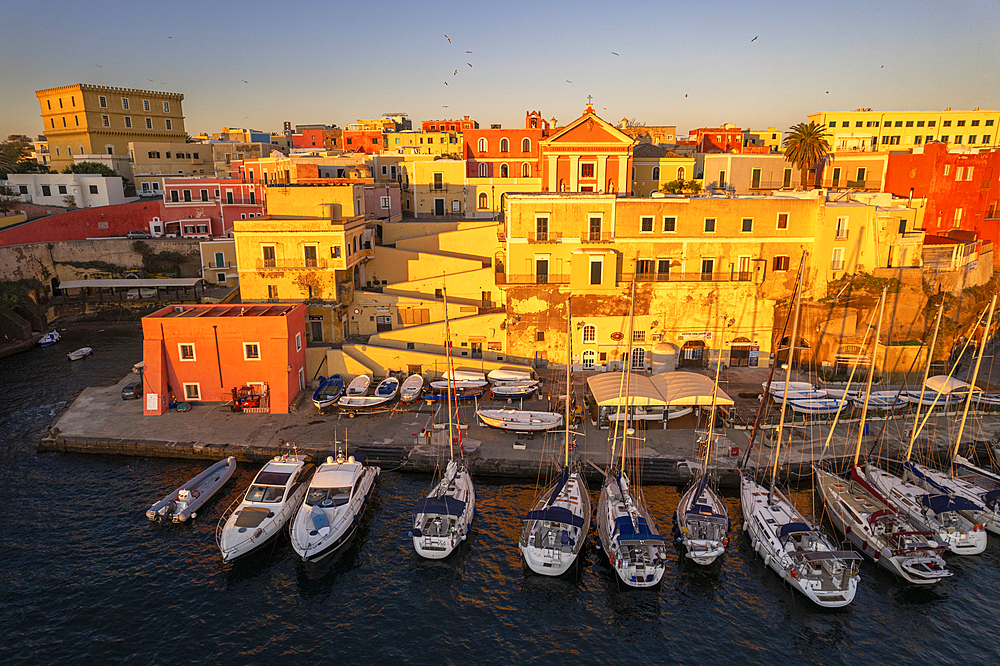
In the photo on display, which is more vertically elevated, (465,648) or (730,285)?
(730,285)

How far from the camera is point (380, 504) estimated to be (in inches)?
1080

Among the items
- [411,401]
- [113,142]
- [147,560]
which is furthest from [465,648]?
[113,142]

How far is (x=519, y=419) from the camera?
3155 centimetres

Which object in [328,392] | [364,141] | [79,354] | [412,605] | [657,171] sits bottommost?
[412,605]

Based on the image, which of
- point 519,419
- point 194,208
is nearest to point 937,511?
point 519,419

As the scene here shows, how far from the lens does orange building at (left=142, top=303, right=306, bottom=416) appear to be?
1335 inches

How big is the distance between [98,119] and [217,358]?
69.2 meters

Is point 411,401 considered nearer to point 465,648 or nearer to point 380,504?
point 380,504

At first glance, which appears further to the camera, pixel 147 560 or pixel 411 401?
pixel 411 401

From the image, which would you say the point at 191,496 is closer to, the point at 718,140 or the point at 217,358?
the point at 217,358

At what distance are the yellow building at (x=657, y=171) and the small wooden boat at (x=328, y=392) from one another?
1288 inches

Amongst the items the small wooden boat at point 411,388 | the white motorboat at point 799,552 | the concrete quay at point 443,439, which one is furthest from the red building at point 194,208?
the white motorboat at point 799,552

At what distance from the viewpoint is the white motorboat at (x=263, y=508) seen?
2344 cm

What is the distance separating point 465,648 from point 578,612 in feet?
14.2
